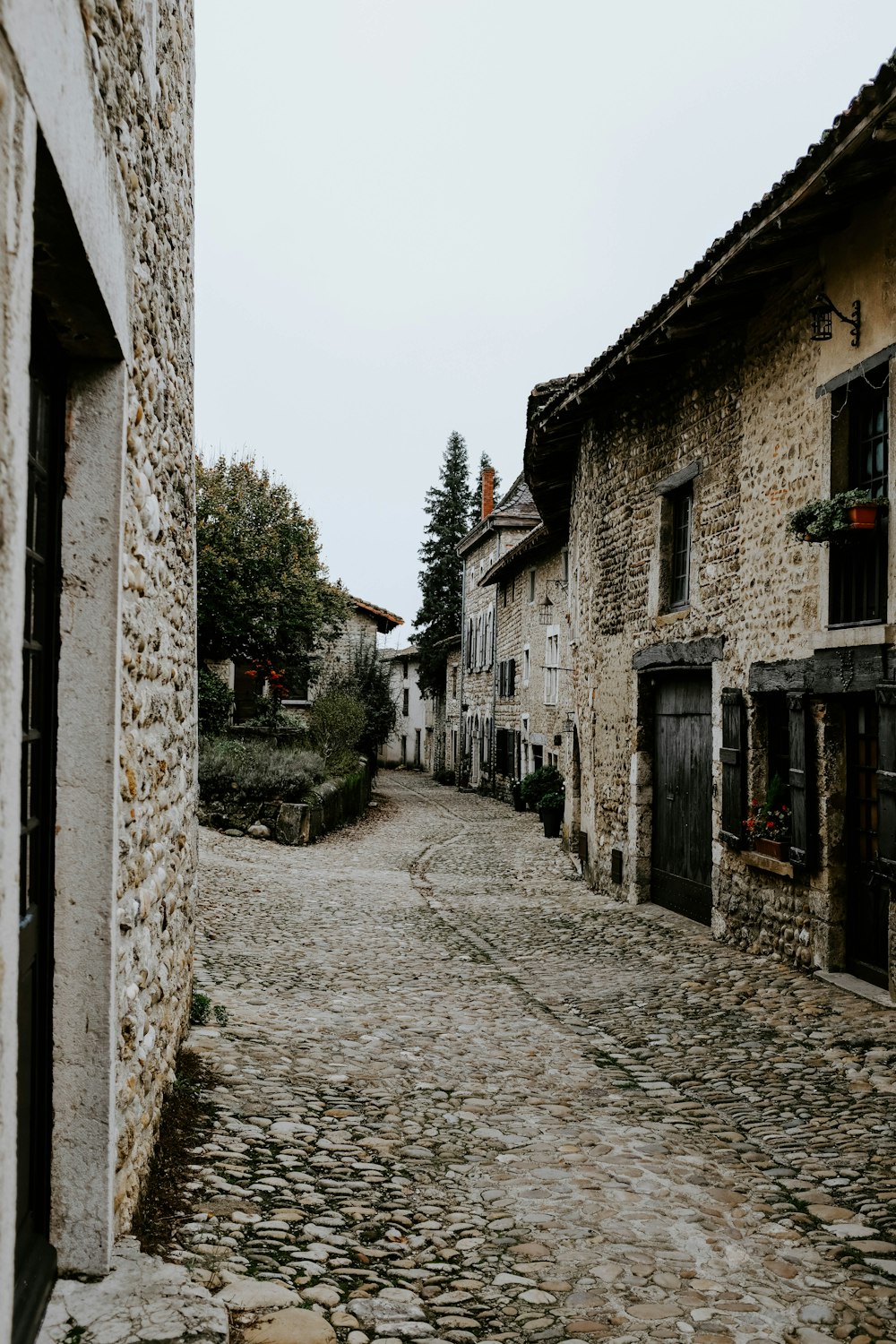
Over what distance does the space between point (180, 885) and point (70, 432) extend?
7.36 ft

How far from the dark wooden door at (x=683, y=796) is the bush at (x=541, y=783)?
8.90 metres

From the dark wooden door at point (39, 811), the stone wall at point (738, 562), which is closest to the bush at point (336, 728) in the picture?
the stone wall at point (738, 562)

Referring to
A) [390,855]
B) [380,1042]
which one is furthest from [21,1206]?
[390,855]

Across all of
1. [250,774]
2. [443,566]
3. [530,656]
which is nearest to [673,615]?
[250,774]

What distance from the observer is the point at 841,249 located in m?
6.89

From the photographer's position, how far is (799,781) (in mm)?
7285

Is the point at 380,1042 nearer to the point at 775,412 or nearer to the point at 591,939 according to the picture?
the point at 591,939

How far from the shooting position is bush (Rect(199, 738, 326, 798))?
14.9m

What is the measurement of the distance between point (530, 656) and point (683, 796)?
13767 mm

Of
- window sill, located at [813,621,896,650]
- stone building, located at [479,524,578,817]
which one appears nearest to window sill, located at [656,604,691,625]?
window sill, located at [813,621,896,650]

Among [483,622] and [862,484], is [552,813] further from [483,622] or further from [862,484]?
[483,622]

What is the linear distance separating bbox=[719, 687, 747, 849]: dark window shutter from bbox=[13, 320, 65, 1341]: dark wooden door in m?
6.56

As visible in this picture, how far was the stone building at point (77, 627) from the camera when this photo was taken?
1549 millimetres

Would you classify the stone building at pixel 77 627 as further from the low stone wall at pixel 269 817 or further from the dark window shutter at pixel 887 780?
the low stone wall at pixel 269 817
